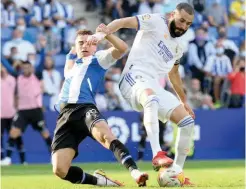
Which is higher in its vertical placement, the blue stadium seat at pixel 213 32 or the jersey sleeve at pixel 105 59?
the jersey sleeve at pixel 105 59

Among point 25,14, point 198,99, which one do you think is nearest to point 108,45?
point 25,14

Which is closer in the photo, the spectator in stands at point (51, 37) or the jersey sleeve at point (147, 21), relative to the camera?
the jersey sleeve at point (147, 21)

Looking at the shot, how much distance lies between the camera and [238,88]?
22359 mm

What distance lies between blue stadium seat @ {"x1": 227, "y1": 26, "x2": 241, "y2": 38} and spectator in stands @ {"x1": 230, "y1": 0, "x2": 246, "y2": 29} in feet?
1.00

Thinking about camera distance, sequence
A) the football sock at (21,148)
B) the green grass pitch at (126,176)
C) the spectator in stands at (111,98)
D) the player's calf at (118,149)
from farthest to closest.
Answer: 1. the spectator in stands at (111,98)
2. the football sock at (21,148)
3. the green grass pitch at (126,176)
4. the player's calf at (118,149)

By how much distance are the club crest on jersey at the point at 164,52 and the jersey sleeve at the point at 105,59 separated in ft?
2.46

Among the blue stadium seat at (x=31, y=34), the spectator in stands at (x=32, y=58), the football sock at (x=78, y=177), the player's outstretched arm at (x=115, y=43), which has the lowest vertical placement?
the football sock at (x=78, y=177)

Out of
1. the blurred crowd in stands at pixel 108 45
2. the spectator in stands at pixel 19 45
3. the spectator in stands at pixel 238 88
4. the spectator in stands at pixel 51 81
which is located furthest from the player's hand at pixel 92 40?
the spectator in stands at pixel 238 88

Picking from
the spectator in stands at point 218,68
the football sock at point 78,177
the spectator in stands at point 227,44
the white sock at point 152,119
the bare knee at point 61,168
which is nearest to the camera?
the white sock at point 152,119

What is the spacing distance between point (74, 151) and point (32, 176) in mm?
3600

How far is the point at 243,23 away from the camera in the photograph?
2519 centimetres

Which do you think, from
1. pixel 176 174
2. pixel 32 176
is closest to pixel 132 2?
pixel 32 176

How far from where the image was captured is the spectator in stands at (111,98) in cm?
2096

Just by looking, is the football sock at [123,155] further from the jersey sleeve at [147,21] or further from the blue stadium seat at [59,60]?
the blue stadium seat at [59,60]
